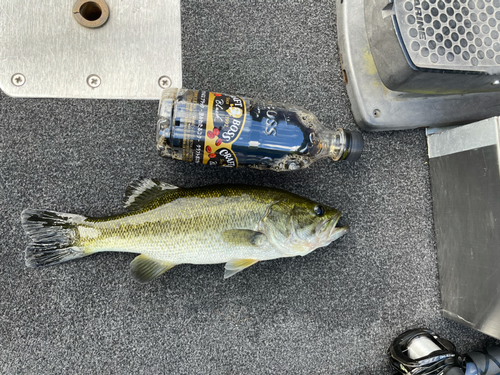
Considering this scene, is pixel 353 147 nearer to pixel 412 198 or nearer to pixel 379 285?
pixel 412 198

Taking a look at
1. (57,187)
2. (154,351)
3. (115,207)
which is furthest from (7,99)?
(154,351)

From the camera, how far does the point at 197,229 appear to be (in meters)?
0.88

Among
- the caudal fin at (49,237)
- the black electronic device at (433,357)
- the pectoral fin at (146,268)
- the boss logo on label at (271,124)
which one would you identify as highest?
the boss logo on label at (271,124)

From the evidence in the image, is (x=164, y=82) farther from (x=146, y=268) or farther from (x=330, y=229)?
(x=330, y=229)

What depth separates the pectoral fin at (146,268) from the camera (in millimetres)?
946

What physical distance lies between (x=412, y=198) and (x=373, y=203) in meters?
0.14

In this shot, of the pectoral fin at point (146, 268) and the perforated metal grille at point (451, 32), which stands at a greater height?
the perforated metal grille at point (451, 32)

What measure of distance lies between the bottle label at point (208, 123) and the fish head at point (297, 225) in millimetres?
206

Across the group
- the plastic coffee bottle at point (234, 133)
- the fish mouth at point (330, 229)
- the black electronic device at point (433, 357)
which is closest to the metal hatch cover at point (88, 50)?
the plastic coffee bottle at point (234, 133)

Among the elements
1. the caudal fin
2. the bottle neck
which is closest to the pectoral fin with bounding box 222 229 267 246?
the bottle neck

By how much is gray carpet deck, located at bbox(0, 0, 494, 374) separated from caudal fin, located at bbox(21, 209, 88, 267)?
94 mm

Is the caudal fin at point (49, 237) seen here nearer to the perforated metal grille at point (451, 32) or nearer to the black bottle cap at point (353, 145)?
the black bottle cap at point (353, 145)

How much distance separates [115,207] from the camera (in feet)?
3.37

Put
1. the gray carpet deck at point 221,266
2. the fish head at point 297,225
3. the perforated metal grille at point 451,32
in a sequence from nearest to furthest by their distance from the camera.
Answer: the perforated metal grille at point 451,32, the fish head at point 297,225, the gray carpet deck at point 221,266
